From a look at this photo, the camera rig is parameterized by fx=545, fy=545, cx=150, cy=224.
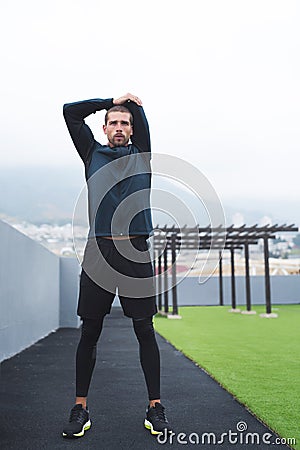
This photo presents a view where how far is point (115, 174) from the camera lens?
2.34m

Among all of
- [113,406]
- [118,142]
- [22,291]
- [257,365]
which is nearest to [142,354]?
[113,406]

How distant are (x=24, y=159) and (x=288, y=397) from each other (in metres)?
74.4

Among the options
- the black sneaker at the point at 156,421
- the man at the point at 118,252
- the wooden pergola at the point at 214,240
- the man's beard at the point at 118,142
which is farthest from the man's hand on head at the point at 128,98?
the wooden pergola at the point at 214,240

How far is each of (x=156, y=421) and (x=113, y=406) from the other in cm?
61

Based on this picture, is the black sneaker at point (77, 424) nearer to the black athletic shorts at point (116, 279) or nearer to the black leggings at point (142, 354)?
the black leggings at point (142, 354)

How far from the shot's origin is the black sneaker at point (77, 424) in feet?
7.13

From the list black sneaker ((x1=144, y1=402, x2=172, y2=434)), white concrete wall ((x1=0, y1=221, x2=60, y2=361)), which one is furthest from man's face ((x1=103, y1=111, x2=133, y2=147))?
white concrete wall ((x1=0, y1=221, x2=60, y2=361))

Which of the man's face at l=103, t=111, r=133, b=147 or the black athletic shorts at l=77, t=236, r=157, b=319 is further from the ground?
the man's face at l=103, t=111, r=133, b=147

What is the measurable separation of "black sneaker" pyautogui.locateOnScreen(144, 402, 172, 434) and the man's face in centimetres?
114

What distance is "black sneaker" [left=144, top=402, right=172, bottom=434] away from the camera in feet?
7.23

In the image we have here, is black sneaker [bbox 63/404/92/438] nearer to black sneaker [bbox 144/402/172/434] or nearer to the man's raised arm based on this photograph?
black sneaker [bbox 144/402/172/434]

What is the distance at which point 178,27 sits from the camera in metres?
12.4

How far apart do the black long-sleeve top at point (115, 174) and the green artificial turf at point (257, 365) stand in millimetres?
1080

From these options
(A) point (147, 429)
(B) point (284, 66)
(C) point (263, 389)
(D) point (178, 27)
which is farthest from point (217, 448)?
(B) point (284, 66)
